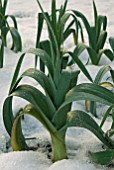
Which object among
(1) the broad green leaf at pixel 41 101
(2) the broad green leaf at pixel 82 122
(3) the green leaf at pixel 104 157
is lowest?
(3) the green leaf at pixel 104 157

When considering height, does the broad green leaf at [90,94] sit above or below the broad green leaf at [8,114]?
above

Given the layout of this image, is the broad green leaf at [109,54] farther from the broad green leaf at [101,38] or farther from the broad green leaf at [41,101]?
the broad green leaf at [41,101]

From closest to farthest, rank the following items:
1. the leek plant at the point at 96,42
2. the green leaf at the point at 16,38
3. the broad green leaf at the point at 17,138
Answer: the broad green leaf at the point at 17,138, the leek plant at the point at 96,42, the green leaf at the point at 16,38

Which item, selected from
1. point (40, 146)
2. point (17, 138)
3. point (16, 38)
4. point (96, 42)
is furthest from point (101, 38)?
point (17, 138)

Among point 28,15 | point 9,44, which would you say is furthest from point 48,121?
point 28,15

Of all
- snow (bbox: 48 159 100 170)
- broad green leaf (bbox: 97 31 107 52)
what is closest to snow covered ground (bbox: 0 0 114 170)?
snow (bbox: 48 159 100 170)

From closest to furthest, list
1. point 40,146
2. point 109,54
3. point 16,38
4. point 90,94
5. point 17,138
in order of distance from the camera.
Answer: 1. point 90,94
2. point 17,138
3. point 40,146
4. point 109,54
5. point 16,38

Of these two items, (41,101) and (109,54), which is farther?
(109,54)

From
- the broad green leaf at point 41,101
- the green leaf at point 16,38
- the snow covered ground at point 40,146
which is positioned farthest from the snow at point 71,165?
the green leaf at point 16,38

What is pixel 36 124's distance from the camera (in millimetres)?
1514

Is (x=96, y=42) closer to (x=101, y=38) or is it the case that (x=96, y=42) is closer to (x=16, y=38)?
(x=101, y=38)

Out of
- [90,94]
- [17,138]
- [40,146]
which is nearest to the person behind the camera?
[90,94]

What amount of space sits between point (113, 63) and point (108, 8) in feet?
5.12

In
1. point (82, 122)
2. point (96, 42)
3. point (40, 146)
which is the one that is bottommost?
point (40, 146)
